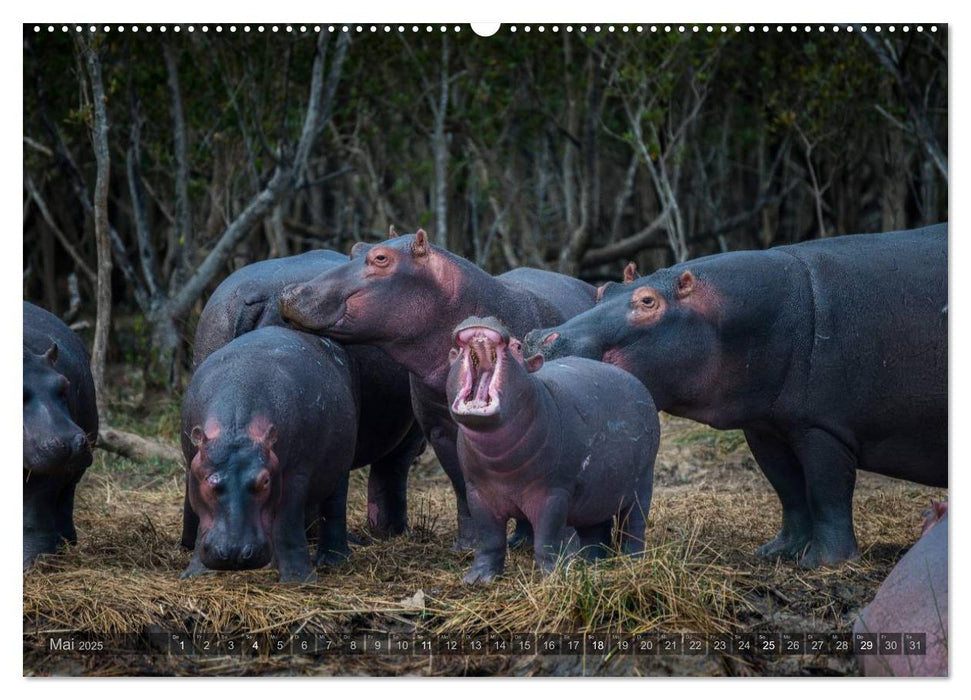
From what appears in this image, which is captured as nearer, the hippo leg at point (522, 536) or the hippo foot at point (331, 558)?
the hippo foot at point (331, 558)

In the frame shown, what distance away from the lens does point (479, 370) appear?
5.57 meters

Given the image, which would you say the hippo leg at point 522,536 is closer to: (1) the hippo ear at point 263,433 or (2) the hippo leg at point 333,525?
(2) the hippo leg at point 333,525

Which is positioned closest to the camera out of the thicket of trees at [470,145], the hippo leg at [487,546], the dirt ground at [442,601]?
the dirt ground at [442,601]

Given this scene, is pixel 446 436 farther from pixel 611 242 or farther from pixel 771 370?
pixel 611 242

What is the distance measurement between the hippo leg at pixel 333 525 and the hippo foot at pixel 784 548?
201 cm

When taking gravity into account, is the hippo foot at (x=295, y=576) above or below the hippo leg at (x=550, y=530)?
below

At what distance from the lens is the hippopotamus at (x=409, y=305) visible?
6.86 meters

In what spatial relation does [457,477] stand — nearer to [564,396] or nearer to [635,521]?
[635,521]

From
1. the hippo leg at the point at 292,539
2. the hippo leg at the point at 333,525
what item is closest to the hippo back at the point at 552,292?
the hippo leg at the point at 333,525

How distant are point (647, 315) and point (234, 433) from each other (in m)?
1.91

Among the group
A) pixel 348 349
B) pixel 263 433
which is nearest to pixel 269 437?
pixel 263 433

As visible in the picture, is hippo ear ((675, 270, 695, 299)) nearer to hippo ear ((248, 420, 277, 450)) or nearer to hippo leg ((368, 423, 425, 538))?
hippo ear ((248, 420, 277, 450))

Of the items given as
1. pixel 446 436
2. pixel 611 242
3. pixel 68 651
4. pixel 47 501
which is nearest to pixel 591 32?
pixel 611 242

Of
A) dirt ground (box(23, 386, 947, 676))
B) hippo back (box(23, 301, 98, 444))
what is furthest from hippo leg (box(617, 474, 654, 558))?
Answer: hippo back (box(23, 301, 98, 444))
